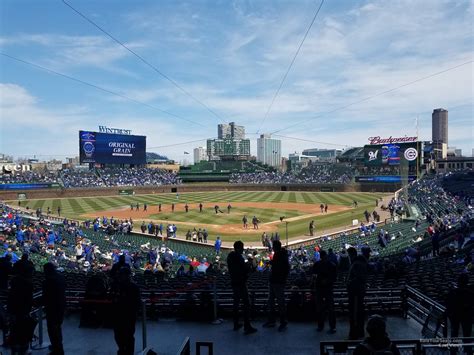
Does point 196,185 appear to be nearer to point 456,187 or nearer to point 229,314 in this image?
point 456,187

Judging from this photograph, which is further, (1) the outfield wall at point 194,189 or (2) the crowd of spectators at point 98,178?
(2) the crowd of spectators at point 98,178

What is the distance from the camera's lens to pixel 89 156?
7869 cm

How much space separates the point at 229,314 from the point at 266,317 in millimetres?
778

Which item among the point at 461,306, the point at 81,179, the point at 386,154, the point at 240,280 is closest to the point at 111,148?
the point at 81,179

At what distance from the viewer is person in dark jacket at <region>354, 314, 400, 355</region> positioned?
11.2 ft

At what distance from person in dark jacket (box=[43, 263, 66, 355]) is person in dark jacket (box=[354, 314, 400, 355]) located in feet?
14.8

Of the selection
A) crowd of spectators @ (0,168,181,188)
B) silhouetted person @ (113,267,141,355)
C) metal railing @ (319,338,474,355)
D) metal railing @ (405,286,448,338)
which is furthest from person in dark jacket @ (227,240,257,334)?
crowd of spectators @ (0,168,181,188)

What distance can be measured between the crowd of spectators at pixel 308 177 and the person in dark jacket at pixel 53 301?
7924cm

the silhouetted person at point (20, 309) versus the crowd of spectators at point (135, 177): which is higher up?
the crowd of spectators at point (135, 177)

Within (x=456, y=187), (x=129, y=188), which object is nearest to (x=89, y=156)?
(x=129, y=188)

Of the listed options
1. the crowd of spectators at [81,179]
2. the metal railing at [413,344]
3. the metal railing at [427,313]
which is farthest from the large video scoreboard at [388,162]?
the metal railing at [413,344]

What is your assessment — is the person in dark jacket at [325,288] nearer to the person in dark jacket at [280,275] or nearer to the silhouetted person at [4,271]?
the person in dark jacket at [280,275]

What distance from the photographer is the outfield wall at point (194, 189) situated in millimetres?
64438

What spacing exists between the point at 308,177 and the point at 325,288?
8706 centimetres
